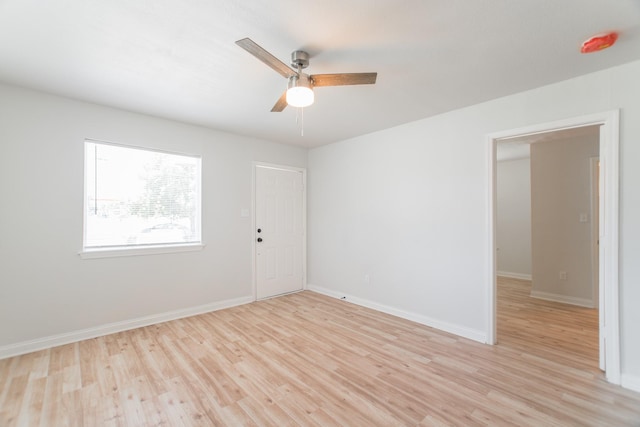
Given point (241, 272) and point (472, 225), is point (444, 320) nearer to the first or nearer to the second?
point (472, 225)

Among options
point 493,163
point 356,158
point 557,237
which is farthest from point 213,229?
point 557,237

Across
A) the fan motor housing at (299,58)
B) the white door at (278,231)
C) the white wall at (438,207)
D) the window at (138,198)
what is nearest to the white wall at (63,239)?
the window at (138,198)

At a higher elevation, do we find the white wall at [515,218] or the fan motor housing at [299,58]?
the fan motor housing at [299,58]

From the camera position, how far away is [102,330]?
10.0 feet

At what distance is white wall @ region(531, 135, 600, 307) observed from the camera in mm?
4020

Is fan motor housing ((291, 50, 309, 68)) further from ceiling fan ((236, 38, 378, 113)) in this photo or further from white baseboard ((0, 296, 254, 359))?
white baseboard ((0, 296, 254, 359))

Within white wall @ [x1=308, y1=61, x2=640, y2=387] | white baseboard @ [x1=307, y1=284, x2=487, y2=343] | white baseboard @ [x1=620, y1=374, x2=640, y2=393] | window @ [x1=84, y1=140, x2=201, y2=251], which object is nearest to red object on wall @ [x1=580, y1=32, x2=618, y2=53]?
white wall @ [x1=308, y1=61, x2=640, y2=387]

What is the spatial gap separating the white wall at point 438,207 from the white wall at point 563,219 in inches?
86.5

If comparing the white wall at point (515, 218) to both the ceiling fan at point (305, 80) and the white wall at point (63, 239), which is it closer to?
the ceiling fan at point (305, 80)

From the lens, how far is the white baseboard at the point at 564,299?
3.96m

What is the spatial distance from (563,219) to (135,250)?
20.0 ft

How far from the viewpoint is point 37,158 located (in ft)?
8.98

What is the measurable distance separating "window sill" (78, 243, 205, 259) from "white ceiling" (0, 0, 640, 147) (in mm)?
1658

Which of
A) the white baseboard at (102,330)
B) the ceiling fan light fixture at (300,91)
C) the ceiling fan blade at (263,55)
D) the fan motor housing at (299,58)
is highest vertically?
the fan motor housing at (299,58)
